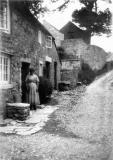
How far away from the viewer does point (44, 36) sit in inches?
673

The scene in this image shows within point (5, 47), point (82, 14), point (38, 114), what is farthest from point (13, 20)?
point (82, 14)

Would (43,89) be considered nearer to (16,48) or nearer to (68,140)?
(16,48)

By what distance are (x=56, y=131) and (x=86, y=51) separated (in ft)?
68.8

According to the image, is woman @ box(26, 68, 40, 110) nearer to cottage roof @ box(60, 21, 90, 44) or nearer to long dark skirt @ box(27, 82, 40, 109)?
long dark skirt @ box(27, 82, 40, 109)

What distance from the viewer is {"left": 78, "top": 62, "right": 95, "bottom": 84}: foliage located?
25038 millimetres

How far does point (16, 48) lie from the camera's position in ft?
37.5

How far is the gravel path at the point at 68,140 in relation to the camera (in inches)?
233

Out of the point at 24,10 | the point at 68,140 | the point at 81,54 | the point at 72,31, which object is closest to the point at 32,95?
the point at 24,10

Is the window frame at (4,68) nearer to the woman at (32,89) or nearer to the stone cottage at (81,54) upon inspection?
the woman at (32,89)

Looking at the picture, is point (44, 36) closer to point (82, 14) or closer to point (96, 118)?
point (96, 118)

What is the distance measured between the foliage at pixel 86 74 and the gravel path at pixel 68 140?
14061 millimetres

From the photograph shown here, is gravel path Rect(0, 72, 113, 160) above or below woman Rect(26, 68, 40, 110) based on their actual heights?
below

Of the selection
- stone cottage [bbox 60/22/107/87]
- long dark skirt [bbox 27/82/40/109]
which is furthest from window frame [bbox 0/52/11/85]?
stone cottage [bbox 60/22/107/87]

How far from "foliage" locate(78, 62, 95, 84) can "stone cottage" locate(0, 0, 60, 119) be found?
34.5ft
